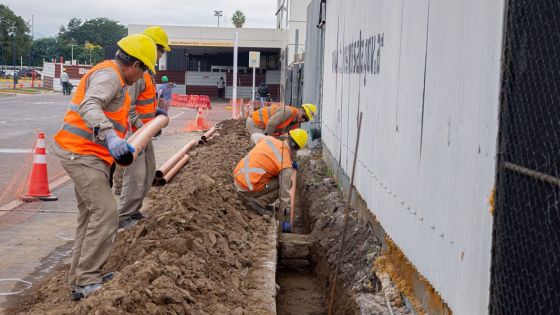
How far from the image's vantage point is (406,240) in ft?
17.9

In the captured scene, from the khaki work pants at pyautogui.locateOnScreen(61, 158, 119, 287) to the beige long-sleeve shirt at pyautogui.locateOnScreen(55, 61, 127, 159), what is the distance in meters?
0.14

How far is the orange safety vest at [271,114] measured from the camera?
40.3 ft

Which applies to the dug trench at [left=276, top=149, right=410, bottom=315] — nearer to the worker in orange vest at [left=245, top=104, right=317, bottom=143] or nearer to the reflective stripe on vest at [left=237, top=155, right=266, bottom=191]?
the reflective stripe on vest at [left=237, top=155, right=266, bottom=191]

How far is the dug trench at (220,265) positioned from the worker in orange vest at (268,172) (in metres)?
0.23

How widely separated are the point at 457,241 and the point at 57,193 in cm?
789

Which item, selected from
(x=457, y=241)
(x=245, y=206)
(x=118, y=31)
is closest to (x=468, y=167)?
(x=457, y=241)

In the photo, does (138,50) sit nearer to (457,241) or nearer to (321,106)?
(457,241)

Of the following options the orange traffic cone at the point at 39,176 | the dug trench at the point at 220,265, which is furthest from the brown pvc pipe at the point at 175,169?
the orange traffic cone at the point at 39,176

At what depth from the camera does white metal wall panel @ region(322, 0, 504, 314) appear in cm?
363

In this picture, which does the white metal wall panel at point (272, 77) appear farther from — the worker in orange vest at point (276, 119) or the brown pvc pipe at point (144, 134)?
the brown pvc pipe at point (144, 134)

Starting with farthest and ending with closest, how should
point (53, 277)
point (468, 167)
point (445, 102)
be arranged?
point (53, 277) → point (445, 102) → point (468, 167)

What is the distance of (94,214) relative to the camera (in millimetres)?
5332

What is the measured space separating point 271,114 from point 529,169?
9694 mm

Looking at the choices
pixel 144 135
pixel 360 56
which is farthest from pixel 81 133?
pixel 360 56
